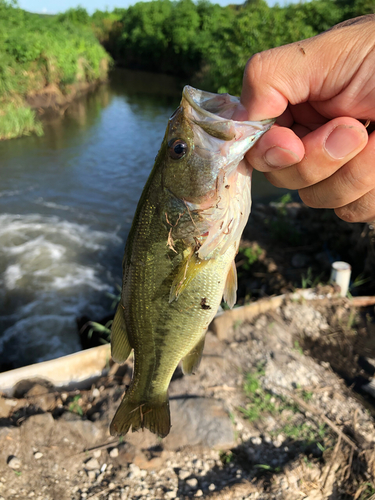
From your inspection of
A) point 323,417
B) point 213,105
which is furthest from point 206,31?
point 213,105

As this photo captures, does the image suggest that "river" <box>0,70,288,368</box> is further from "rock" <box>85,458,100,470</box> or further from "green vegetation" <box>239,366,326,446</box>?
"green vegetation" <box>239,366,326,446</box>

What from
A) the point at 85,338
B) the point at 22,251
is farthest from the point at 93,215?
the point at 85,338

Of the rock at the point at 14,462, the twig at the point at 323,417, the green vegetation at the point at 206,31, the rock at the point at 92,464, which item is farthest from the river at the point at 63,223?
the green vegetation at the point at 206,31

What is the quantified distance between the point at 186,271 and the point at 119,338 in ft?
1.99

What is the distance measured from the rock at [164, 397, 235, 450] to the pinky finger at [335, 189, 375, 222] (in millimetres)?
2161

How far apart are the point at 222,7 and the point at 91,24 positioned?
19.6 meters

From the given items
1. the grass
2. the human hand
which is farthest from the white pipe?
the grass

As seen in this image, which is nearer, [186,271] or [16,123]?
[186,271]

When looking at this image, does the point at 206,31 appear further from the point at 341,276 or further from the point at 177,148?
the point at 177,148

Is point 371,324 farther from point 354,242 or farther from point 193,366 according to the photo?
point 193,366

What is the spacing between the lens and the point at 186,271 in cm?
183

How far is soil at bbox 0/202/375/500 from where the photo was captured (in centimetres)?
294

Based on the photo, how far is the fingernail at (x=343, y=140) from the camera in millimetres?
1660

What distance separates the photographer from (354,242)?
22.8ft
